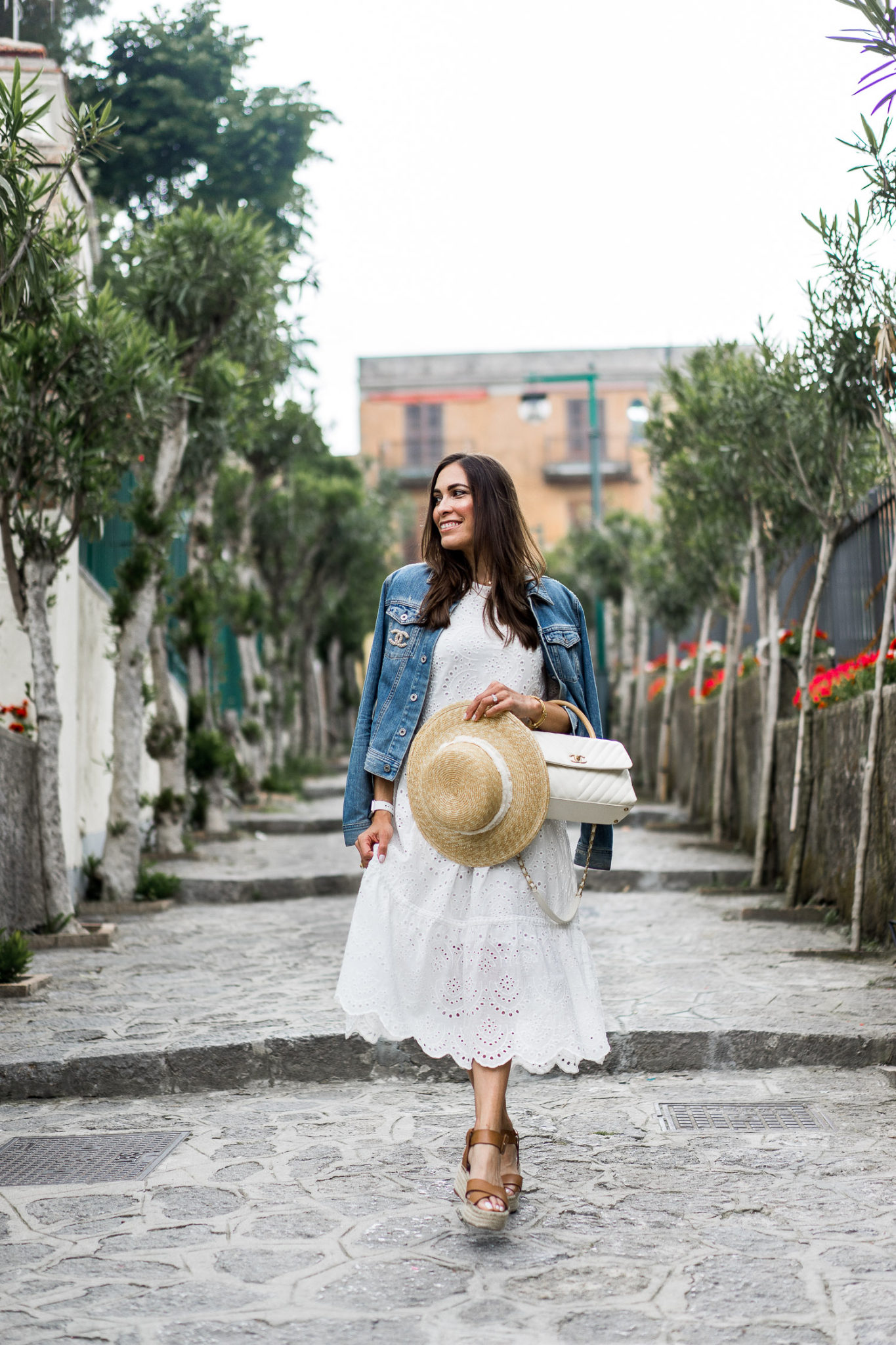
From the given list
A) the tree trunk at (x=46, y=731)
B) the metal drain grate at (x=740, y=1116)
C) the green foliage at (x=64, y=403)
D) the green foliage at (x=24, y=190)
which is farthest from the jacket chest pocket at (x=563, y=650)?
the tree trunk at (x=46, y=731)

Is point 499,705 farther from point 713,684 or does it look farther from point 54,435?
point 713,684

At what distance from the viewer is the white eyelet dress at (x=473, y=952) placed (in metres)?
3.60

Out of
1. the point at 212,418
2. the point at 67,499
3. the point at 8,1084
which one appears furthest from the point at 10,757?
the point at 212,418

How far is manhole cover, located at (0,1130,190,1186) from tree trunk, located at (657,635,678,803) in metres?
14.4

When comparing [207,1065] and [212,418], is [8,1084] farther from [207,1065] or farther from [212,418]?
[212,418]

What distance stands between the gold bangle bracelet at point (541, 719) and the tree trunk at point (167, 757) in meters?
8.24

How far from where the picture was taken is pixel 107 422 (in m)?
8.17

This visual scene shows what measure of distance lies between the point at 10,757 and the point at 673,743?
41.4ft

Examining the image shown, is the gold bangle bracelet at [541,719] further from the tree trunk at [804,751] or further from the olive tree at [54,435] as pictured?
the tree trunk at [804,751]

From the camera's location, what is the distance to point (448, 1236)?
11.4ft

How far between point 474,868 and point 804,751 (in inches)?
232

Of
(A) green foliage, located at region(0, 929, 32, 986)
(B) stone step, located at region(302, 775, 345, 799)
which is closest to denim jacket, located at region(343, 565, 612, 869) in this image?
(A) green foliage, located at region(0, 929, 32, 986)

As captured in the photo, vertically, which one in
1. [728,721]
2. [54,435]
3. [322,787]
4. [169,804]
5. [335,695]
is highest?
[54,435]

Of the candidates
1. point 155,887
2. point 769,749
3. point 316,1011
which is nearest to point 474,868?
point 316,1011
